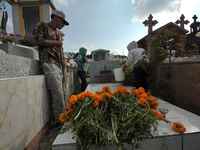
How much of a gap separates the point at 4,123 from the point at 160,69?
2.91m

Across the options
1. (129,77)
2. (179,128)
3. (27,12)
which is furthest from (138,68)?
(27,12)

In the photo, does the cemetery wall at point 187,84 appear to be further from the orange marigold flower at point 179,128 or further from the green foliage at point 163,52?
the orange marigold flower at point 179,128

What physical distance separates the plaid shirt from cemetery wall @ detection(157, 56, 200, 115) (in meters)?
2.29

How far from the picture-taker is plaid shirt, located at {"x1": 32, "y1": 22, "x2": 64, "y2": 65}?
187 centimetres

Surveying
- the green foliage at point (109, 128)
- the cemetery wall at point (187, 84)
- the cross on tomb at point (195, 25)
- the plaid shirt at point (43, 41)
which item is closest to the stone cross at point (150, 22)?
the cemetery wall at point (187, 84)

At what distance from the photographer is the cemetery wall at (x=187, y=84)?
5.51 feet

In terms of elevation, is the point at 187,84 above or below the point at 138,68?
below

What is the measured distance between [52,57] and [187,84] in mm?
2455

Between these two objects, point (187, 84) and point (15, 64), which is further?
point (187, 84)

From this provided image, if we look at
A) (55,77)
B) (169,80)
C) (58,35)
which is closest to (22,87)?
(55,77)

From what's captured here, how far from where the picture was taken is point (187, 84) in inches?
72.9

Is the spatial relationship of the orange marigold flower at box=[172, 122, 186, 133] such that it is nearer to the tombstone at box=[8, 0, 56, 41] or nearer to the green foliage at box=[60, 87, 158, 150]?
the green foliage at box=[60, 87, 158, 150]

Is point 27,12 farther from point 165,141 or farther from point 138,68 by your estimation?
point 165,141

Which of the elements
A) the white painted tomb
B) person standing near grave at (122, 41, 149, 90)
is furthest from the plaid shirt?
person standing near grave at (122, 41, 149, 90)
